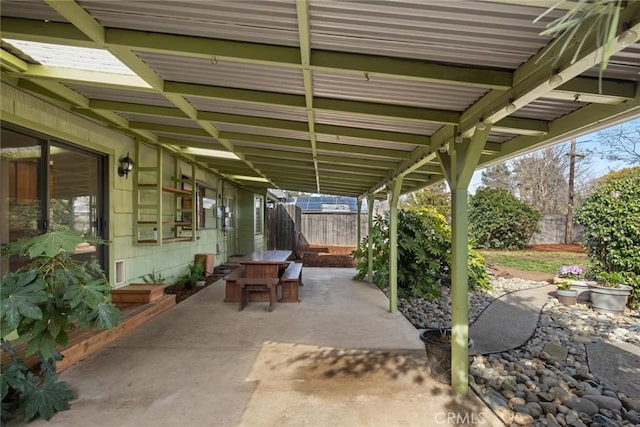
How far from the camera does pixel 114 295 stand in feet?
15.3

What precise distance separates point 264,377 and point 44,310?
5.55ft

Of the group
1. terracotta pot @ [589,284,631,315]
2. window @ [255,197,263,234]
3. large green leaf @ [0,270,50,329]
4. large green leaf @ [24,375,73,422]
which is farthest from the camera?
window @ [255,197,263,234]

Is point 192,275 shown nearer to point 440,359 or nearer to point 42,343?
point 42,343

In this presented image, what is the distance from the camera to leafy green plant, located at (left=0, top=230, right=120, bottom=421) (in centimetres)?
206

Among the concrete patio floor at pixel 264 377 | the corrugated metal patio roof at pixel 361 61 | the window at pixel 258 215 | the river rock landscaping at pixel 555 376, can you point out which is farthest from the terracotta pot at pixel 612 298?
the window at pixel 258 215

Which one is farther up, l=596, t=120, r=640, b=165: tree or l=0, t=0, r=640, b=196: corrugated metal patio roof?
l=596, t=120, r=640, b=165: tree

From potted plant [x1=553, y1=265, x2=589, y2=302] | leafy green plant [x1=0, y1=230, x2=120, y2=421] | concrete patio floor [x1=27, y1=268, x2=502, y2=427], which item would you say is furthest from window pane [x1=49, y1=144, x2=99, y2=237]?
potted plant [x1=553, y1=265, x2=589, y2=302]

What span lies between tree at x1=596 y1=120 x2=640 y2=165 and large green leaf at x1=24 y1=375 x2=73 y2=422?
1558cm

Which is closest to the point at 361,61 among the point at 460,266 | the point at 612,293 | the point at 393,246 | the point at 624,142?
the point at 460,266

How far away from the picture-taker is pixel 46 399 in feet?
7.68

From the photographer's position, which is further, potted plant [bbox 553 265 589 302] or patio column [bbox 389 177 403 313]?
potted plant [bbox 553 265 589 302]

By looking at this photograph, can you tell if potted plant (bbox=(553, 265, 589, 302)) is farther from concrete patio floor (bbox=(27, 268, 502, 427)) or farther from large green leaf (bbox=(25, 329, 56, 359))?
large green leaf (bbox=(25, 329, 56, 359))

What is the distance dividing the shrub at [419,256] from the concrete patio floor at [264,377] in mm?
2342

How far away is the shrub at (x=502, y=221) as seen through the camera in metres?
14.4
